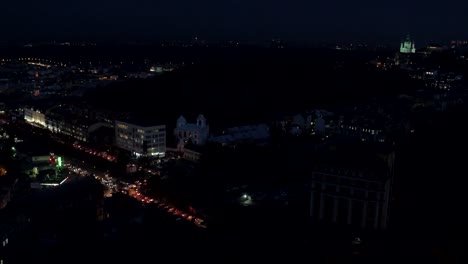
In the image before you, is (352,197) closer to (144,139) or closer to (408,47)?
(144,139)

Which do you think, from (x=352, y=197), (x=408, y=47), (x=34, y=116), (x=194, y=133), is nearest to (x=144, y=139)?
(x=194, y=133)

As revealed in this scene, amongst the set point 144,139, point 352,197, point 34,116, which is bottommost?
point 34,116

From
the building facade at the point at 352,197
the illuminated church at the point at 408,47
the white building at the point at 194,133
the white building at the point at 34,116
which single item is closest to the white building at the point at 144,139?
the white building at the point at 194,133

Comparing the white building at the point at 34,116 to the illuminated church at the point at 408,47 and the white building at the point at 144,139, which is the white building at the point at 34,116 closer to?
the white building at the point at 144,139

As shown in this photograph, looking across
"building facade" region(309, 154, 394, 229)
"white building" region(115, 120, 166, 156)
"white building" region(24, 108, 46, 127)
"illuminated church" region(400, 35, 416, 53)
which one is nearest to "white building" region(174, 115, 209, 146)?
"white building" region(115, 120, 166, 156)

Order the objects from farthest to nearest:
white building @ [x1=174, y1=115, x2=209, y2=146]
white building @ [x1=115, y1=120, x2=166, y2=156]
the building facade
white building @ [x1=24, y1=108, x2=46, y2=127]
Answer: white building @ [x1=24, y1=108, x2=46, y2=127], white building @ [x1=174, y1=115, x2=209, y2=146], white building @ [x1=115, y1=120, x2=166, y2=156], the building facade

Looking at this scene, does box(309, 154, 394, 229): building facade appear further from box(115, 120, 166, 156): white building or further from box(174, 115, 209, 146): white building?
box(115, 120, 166, 156): white building

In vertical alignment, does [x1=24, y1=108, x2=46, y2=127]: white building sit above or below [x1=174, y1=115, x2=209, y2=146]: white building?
below
